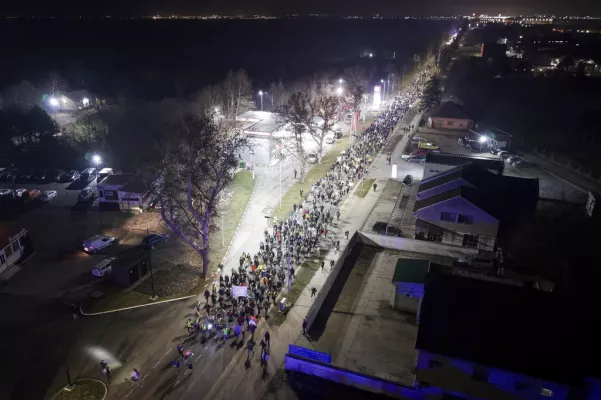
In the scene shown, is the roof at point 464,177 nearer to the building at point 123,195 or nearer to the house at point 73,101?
the building at point 123,195

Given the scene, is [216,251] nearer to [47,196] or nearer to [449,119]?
[47,196]

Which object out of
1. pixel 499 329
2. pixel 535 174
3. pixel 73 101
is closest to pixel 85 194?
pixel 499 329

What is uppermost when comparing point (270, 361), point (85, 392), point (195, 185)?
point (195, 185)

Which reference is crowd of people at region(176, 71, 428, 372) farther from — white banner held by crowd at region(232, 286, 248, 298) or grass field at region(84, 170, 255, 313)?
grass field at region(84, 170, 255, 313)

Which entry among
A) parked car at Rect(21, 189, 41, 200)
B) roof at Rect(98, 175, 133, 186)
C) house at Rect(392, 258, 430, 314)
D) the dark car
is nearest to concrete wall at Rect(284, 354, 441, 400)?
house at Rect(392, 258, 430, 314)

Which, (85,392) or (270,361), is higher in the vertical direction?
(270,361)

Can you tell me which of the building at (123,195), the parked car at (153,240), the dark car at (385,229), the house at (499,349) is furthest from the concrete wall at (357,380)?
the building at (123,195)

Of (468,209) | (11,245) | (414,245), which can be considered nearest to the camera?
(414,245)
